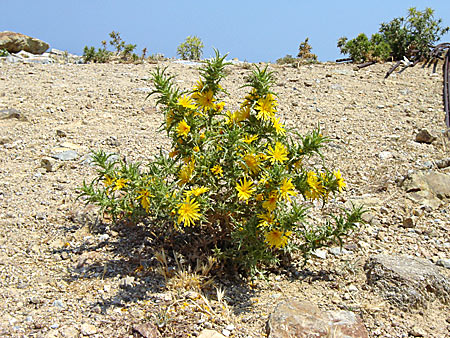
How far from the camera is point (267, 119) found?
2.59m

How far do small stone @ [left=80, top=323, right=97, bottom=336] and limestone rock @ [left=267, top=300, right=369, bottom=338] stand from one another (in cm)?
100

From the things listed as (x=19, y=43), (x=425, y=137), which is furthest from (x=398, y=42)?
(x=19, y=43)

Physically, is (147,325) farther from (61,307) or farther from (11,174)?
(11,174)

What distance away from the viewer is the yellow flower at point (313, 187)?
258 centimetres

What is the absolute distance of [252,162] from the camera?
2.51 m

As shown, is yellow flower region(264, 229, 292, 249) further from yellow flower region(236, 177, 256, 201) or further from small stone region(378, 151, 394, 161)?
small stone region(378, 151, 394, 161)

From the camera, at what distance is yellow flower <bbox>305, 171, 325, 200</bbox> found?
102 inches

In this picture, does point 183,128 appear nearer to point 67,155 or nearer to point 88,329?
point 88,329

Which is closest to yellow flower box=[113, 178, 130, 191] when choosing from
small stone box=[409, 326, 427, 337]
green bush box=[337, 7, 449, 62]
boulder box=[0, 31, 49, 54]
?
small stone box=[409, 326, 427, 337]

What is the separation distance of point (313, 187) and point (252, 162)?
16.4 inches

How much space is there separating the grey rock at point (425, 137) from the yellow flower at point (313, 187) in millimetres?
3125

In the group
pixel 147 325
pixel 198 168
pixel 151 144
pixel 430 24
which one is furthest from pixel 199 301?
pixel 430 24

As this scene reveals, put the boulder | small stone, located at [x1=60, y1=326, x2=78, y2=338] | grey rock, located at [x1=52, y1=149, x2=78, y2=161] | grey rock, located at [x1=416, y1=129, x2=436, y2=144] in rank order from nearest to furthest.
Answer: small stone, located at [x1=60, y1=326, x2=78, y2=338]
grey rock, located at [x1=52, y1=149, x2=78, y2=161]
grey rock, located at [x1=416, y1=129, x2=436, y2=144]
the boulder

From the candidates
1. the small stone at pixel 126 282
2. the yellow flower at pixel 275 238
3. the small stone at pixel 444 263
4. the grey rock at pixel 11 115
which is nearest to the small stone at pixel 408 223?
the small stone at pixel 444 263
